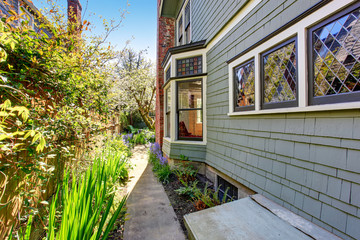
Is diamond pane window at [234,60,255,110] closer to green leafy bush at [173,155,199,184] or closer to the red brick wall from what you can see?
green leafy bush at [173,155,199,184]

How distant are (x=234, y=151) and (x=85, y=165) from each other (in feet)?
10.2

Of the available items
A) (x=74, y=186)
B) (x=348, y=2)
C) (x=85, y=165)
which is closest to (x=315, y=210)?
(x=348, y=2)

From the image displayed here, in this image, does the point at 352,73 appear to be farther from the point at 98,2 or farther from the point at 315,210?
the point at 98,2

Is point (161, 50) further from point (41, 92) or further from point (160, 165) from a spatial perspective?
point (41, 92)

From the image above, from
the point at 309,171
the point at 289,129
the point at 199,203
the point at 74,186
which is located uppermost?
the point at 289,129

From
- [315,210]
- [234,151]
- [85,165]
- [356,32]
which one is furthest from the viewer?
[85,165]

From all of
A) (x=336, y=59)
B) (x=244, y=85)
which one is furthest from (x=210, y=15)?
(x=336, y=59)

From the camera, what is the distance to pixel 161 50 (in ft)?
25.7

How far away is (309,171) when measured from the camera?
1.98 metres

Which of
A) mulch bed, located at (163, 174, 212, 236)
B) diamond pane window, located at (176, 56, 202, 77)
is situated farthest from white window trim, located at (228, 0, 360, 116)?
diamond pane window, located at (176, 56, 202, 77)

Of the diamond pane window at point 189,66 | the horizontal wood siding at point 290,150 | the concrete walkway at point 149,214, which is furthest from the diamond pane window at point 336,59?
the diamond pane window at point 189,66

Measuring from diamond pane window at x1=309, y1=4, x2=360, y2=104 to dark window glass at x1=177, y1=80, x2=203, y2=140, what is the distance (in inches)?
153

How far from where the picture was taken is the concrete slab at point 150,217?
2641 millimetres

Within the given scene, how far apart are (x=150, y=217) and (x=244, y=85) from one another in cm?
293
